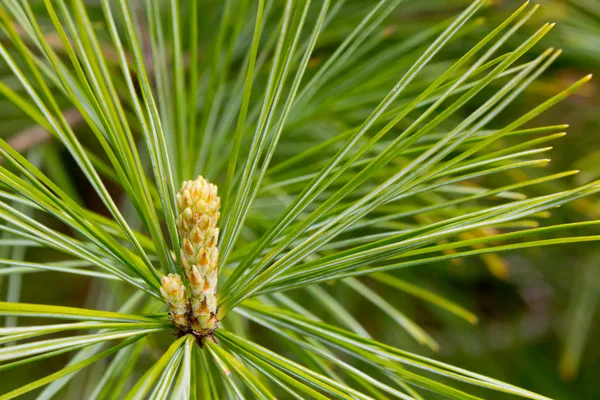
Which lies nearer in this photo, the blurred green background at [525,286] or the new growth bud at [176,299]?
the new growth bud at [176,299]

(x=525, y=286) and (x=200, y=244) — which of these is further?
(x=525, y=286)

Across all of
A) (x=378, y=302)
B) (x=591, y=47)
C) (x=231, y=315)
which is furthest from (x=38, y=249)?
(x=591, y=47)

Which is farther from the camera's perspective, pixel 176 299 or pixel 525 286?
pixel 525 286

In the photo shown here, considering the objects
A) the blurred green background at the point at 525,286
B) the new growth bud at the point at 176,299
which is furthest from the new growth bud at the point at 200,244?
the blurred green background at the point at 525,286

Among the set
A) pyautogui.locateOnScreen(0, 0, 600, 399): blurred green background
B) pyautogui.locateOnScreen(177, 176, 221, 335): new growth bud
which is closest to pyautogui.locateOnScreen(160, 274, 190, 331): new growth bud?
pyautogui.locateOnScreen(177, 176, 221, 335): new growth bud

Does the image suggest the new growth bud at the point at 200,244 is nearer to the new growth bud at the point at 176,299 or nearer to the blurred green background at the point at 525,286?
the new growth bud at the point at 176,299

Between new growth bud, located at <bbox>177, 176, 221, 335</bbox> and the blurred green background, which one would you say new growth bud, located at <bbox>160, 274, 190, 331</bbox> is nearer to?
new growth bud, located at <bbox>177, 176, 221, 335</bbox>

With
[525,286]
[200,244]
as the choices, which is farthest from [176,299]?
[525,286]

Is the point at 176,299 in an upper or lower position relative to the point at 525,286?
lower

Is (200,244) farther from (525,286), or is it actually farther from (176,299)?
(525,286)

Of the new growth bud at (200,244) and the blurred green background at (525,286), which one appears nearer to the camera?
the new growth bud at (200,244)

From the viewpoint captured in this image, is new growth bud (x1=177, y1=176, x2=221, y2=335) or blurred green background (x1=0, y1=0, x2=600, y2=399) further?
blurred green background (x1=0, y1=0, x2=600, y2=399)
